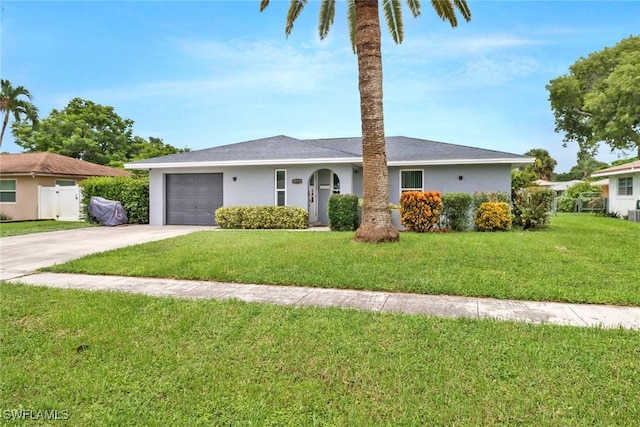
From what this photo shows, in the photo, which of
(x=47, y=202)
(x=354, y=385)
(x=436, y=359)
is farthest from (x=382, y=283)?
(x=47, y=202)

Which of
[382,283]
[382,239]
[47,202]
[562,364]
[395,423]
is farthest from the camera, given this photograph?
[47,202]

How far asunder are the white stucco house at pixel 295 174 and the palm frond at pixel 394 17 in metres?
4.39

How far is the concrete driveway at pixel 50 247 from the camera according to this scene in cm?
788

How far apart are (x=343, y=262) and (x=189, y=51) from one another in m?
12.8

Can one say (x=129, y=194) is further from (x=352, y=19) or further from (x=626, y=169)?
(x=626, y=169)

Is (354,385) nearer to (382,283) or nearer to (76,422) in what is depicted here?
(76,422)

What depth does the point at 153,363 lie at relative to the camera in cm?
350

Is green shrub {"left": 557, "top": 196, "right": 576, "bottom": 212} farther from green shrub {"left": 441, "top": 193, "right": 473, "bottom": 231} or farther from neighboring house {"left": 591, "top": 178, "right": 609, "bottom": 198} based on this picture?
green shrub {"left": 441, "top": 193, "right": 473, "bottom": 231}

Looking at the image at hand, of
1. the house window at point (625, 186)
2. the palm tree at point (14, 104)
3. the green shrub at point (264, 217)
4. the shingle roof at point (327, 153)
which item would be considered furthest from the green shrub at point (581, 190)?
the palm tree at point (14, 104)

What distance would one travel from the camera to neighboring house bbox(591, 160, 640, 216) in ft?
66.8

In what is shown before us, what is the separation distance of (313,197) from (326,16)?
6849 millimetres

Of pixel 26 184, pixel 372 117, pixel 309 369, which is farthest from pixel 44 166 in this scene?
pixel 309 369

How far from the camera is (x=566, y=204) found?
2873 centimetres

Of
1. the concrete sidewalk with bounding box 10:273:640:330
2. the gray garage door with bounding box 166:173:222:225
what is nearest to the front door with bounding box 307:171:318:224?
the gray garage door with bounding box 166:173:222:225
